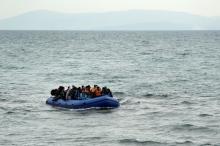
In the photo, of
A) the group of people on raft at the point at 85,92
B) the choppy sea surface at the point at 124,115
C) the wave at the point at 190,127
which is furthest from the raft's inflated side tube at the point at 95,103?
the wave at the point at 190,127

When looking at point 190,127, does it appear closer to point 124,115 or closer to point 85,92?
point 124,115

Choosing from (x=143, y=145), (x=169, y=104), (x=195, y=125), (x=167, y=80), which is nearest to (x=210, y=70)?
(x=167, y=80)

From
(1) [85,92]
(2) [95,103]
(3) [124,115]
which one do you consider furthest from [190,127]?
(1) [85,92]

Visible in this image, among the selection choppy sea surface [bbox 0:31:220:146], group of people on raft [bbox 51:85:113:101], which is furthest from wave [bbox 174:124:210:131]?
group of people on raft [bbox 51:85:113:101]

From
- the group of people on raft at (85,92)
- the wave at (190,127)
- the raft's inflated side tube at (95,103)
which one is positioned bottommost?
the wave at (190,127)

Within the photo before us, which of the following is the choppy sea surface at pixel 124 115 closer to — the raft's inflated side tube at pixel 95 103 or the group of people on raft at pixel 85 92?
the raft's inflated side tube at pixel 95 103

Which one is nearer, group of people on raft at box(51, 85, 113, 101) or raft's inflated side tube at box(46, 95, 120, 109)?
raft's inflated side tube at box(46, 95, 120, 109)

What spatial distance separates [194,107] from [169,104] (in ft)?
6.02

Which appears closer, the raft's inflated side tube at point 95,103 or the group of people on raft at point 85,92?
the raft's inflated side tube at point 95,103

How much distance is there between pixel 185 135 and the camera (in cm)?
2367

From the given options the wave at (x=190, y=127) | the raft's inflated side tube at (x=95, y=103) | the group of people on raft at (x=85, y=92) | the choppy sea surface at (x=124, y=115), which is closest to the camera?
the choppy sea surface at (x=124, y=115)

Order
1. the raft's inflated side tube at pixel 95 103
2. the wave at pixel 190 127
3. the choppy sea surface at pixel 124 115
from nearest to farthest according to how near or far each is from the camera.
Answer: the choppy sea surface at pixel 124 115
the wave at pixel 190 127
the raft's inflated side tube at pixel 95 103

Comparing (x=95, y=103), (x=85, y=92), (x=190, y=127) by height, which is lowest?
(x=190, y=127)

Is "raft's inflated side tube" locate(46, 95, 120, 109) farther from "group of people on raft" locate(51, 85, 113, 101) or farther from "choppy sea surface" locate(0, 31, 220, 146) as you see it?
"group of people on raft" locate(51, 85, 113, 101)
